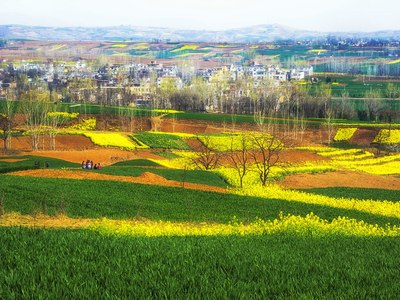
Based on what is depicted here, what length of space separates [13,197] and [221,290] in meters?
16.6

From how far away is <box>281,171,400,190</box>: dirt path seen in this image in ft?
135

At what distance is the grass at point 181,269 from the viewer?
7.45 m

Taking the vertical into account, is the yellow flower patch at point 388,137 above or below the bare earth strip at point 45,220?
below

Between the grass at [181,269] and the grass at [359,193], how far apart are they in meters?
22.2

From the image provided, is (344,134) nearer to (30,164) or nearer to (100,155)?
(100,155)

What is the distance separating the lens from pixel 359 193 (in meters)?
35.4

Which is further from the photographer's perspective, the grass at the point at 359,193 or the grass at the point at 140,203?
the grass at the point at 359,193

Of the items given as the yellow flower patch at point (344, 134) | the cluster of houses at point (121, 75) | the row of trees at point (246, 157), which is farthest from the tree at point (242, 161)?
the cluster of houses at point (121, 75)

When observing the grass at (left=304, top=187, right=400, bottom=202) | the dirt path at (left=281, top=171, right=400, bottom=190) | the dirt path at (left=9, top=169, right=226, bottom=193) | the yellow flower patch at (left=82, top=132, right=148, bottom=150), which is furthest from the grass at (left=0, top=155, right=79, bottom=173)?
the grass at (left=304, top=187, right=400, bottom=202)

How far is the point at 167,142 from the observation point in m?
65.3

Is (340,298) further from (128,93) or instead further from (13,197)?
(128,93)

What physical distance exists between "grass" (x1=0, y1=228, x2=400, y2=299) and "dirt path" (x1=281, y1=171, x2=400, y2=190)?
28.9m

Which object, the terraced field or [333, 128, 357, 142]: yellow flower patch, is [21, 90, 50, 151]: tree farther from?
[333, 128, 357, 142]: yellow flower patch

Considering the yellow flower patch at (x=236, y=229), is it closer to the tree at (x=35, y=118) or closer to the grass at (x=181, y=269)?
the grass at (x=181, y=269)
